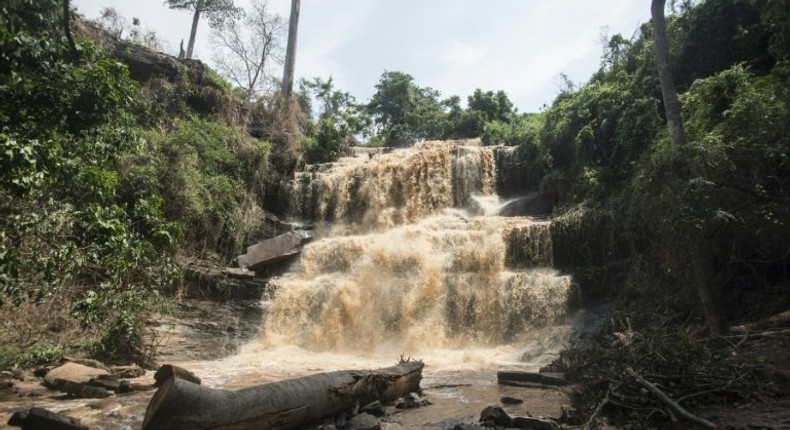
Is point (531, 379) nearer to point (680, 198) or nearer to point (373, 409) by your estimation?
point (373, 409)

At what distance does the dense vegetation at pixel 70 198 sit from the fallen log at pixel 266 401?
8.96 ft

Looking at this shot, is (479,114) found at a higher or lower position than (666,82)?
higher

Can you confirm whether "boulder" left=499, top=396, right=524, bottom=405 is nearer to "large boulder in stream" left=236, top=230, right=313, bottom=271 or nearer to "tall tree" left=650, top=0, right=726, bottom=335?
"tall tree" left=650, top=0, right=726, bottom=335

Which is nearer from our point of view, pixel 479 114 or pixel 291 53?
pixel 291 53

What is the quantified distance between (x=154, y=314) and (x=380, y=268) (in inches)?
254

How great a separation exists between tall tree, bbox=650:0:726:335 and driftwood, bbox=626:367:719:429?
13.0 feet

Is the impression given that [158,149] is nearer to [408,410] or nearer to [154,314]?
[154,314]

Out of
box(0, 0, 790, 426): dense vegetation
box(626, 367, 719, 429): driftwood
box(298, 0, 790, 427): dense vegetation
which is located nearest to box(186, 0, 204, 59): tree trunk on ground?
box(0, 0, 790, 426): dense vegetation

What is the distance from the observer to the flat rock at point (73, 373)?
7910mm

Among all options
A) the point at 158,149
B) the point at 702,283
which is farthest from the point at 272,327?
the point at 702,283

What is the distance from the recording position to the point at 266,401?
450 centimetres

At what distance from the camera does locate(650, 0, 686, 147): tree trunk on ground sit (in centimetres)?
929

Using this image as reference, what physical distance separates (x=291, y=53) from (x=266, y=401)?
81.5 feet

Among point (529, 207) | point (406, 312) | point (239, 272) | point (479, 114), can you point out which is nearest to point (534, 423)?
point (406, 312)
